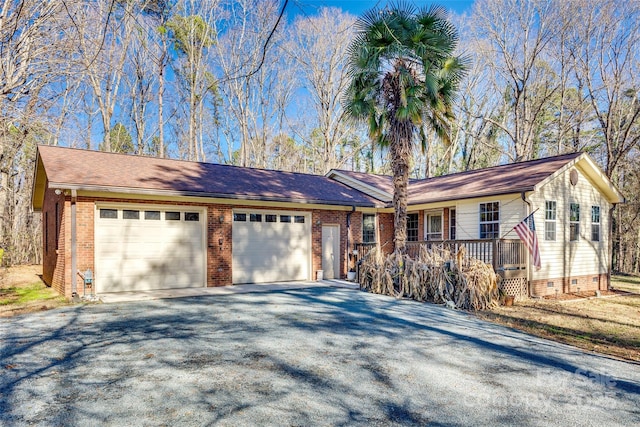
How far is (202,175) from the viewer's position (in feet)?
42.0

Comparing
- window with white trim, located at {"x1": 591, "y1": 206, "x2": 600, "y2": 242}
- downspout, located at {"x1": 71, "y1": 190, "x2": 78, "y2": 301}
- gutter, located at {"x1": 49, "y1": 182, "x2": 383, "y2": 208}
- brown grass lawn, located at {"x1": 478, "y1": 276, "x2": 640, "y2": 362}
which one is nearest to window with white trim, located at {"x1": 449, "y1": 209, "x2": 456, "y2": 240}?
gutter, located at {"x1": 49, "y1": 182, "x2": 383, "y2": 208}

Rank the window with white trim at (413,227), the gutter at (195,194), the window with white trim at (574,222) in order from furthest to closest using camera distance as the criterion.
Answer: the window with white trim at (413,227), the window with white trim at (574,222), the gutter at (195,194)

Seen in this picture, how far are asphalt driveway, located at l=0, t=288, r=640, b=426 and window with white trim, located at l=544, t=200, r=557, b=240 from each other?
6.23 m

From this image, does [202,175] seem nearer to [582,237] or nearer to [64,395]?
[64,395]

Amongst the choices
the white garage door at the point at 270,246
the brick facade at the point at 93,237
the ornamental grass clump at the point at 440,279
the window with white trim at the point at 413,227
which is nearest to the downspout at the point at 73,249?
the brick facade at the point at 93,237

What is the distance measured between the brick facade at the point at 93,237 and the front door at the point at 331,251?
5.8 inches

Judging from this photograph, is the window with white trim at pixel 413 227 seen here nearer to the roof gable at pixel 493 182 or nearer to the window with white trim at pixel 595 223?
the roof gable at pixel 493 182

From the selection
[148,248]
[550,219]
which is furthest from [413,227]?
[148,248]

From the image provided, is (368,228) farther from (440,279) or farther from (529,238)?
(529,238)

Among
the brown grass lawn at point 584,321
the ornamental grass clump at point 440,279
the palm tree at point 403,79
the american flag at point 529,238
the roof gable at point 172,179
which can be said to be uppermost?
the palm tree at point 403,79

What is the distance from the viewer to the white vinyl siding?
1234cm

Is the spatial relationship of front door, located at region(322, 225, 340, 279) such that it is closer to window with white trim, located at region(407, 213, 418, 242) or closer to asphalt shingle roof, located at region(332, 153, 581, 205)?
asphalt shingle roof, located at region(332, 153, 581, 205)

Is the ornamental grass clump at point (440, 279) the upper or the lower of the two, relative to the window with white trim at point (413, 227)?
lower

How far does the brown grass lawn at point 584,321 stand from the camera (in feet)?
23.0
